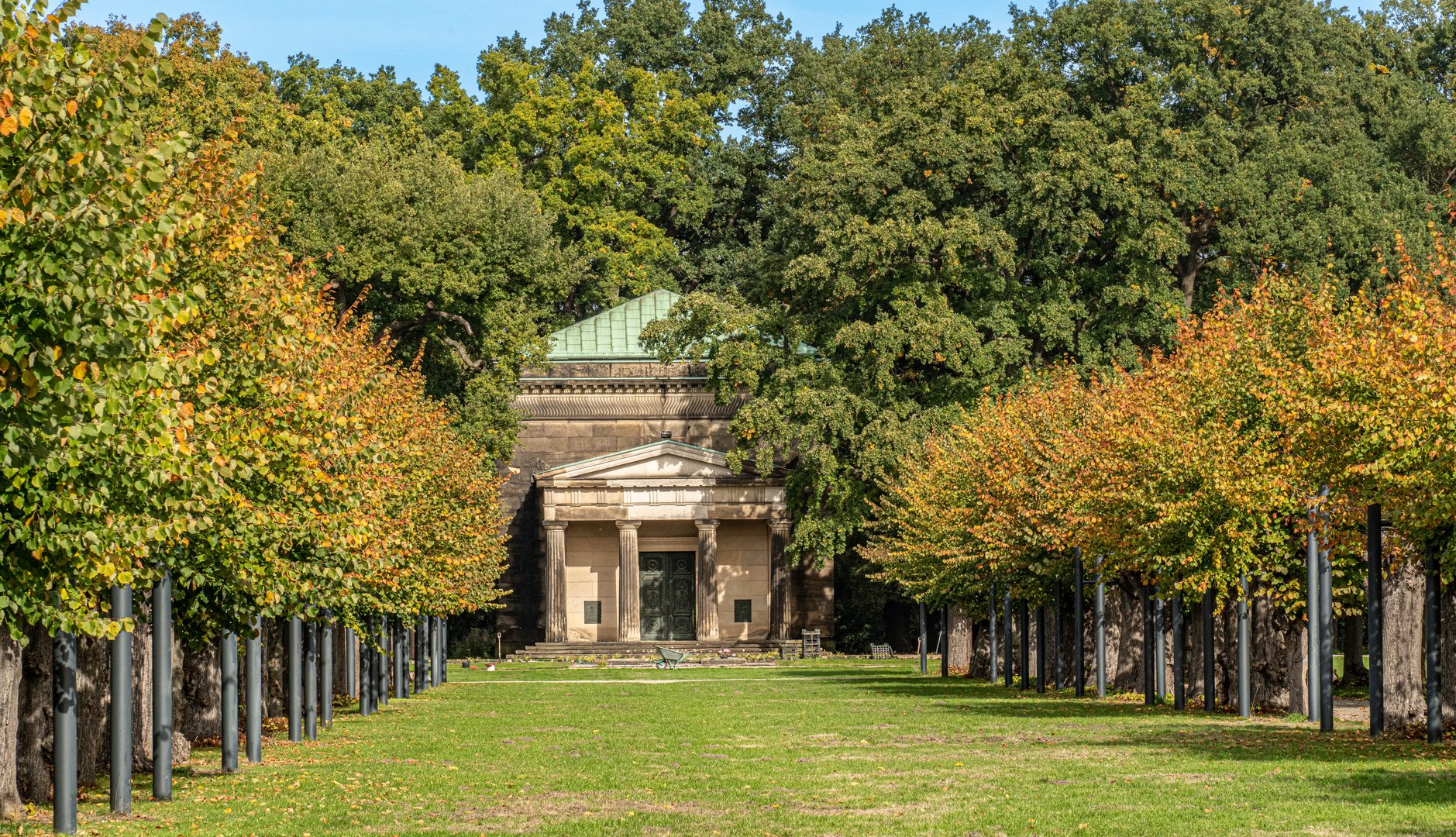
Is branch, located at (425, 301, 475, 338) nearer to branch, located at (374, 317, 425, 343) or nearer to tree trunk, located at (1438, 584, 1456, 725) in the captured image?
branch, located at (374, 317, 425, 343)

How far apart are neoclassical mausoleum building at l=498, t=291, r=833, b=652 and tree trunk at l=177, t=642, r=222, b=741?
42473 mm

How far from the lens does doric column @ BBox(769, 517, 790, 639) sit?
2776 inches

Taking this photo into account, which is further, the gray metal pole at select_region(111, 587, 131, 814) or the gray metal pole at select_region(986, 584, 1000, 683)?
the gray metal pole at select_region(986, 584, 1000, 683)

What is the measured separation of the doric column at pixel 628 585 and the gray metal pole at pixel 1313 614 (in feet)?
141

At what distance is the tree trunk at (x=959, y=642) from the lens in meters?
56.8

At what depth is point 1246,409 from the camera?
29.5m

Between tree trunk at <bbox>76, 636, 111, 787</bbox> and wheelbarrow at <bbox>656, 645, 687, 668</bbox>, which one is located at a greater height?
tree trunk at <bbox>76, 636, 111, 787</bbox>

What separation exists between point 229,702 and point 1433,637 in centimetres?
1365

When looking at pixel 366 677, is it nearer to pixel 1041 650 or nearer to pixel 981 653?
pixel 1041 650

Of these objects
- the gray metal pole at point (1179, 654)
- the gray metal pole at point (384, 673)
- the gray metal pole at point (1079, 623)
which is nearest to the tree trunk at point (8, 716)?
the gray metal pole at point (1179, 654)

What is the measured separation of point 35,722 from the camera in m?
18.6

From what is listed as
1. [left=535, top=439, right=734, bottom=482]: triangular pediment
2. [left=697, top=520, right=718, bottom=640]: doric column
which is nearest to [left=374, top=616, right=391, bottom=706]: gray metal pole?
[left=697, top=520, right=718, bottom=640]: doric column

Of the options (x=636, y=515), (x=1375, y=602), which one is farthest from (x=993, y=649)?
(x=636, y=515)

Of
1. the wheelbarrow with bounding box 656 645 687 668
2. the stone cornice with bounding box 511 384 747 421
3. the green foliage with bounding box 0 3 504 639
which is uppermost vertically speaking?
the stone cornice with bounding box 511 384 747 421
